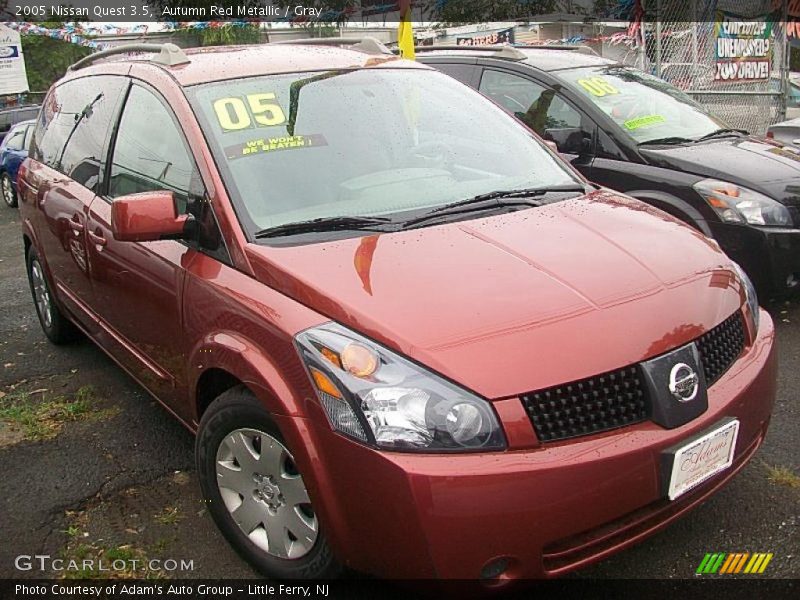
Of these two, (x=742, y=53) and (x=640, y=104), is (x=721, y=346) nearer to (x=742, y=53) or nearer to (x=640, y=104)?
(x=640, y=104)

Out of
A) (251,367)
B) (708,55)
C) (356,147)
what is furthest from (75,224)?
(708,55)

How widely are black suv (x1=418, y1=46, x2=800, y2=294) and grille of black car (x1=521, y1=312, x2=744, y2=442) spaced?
2.88 m

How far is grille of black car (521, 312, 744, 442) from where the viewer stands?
81.7 inches

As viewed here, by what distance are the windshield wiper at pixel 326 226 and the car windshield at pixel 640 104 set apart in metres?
3.14

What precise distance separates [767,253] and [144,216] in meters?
3.60

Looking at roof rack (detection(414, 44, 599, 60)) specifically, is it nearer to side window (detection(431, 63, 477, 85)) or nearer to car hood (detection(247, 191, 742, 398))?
side window (detection(431, 63, 477, 85))

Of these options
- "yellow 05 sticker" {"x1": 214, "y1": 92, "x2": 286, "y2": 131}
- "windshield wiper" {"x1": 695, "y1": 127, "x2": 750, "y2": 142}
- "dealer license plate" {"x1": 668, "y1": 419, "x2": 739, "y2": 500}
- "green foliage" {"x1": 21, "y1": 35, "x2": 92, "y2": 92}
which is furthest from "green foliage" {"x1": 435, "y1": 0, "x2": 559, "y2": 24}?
"dealer license plate" {"x1": 668, "y1": 419, "x2": 739, "y2": 500}

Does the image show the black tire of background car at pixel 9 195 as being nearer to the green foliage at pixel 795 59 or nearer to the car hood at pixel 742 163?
the car hood at pixel 742 163

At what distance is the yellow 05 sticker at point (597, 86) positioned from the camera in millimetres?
5551

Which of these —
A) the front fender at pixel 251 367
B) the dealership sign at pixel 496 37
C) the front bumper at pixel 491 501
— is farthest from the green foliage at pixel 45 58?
the front bumper at pixel 491 501

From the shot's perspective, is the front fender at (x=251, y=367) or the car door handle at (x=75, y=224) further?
the car door handle at (x=75, y=224)

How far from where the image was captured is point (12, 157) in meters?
11.7

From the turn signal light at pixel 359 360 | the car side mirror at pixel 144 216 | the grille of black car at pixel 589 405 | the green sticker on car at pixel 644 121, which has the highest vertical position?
the green sticker on car at pixel 644 121

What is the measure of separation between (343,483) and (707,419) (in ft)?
3.56
